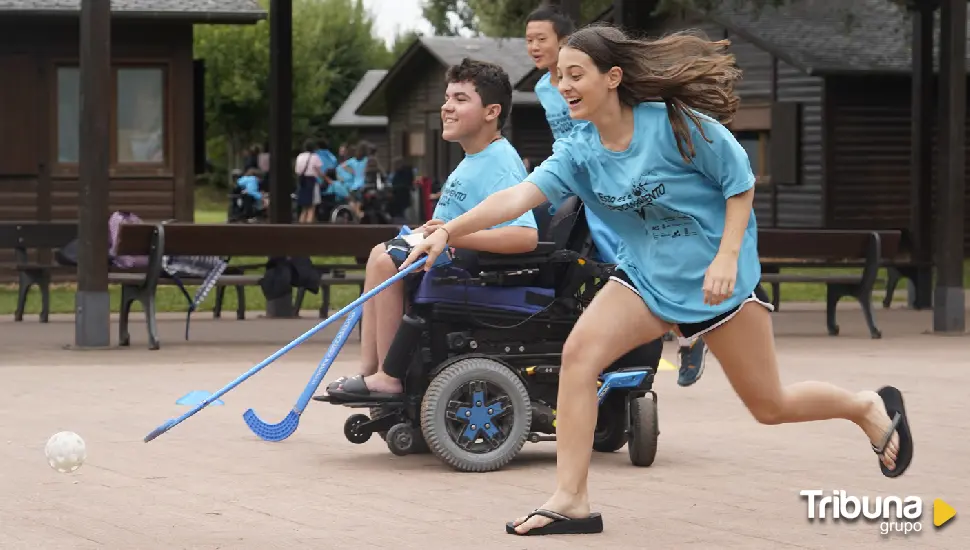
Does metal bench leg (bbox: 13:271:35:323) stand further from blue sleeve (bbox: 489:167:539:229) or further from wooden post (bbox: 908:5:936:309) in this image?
blue sleeve (bbox: 489:167:539:229)

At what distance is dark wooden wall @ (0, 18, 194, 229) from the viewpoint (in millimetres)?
23234

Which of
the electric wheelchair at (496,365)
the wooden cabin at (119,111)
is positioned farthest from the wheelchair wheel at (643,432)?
the wooden cabin at (119,111)

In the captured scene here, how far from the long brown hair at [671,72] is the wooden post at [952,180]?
377 inches

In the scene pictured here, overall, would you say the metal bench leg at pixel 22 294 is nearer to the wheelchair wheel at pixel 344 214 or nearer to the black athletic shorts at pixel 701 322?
the black athletic shorts at pixel 701 322

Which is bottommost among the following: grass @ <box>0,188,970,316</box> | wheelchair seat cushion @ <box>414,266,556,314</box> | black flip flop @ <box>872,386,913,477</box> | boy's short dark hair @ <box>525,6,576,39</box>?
grass @ <box>0,188,970,316</box>

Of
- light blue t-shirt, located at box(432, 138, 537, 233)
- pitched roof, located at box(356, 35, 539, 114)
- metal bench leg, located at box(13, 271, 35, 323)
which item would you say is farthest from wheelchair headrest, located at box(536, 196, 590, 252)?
pitched roof, located at box(356, 35, 539, 114)

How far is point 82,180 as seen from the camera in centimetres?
1380

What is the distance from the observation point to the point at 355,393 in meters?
8.10

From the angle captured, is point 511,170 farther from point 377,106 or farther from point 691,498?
point 377,106

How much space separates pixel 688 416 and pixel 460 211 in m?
2.32

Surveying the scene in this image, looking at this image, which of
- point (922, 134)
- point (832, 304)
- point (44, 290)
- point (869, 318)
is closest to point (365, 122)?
point (922, 134)

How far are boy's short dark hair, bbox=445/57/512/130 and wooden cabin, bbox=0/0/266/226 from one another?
14.8m

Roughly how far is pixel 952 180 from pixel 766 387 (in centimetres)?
981

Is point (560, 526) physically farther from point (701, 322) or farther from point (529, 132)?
point (529, 132)
